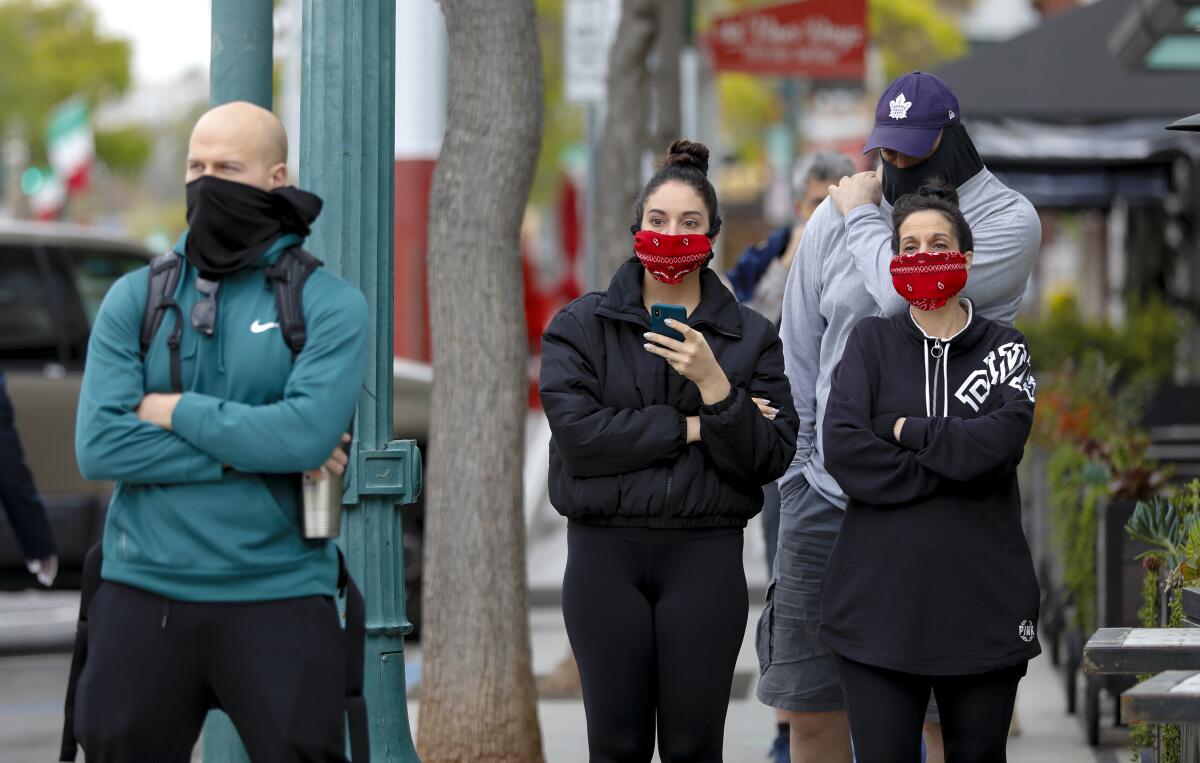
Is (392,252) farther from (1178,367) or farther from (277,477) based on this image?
(1178,367)

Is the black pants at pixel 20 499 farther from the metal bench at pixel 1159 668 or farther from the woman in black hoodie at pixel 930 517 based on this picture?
the metal bench at pixel 1159 668

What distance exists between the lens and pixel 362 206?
5.87 meters

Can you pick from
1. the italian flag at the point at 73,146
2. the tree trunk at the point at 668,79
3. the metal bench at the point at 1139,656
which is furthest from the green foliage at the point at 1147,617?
the italian flag at the point at 73,146

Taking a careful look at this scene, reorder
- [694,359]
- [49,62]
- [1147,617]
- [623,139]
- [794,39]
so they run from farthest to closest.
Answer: [49,62] → [794,39] → [623,139] → [1147,617] → [694,359]

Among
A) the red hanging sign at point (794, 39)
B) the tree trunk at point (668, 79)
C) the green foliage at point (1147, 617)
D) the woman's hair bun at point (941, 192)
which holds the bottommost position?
the green foliage at point (1147, 617)

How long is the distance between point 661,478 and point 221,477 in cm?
121

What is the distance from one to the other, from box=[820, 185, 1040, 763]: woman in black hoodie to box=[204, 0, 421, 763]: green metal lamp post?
→ 165cm

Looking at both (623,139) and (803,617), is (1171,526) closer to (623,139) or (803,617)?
(803,617)

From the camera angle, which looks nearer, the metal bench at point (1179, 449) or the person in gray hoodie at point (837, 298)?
the person in gray hoodie at point (837, 298)

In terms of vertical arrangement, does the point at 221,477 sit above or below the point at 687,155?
below

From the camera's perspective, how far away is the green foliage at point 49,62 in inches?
2014

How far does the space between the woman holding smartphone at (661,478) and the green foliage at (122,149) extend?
56687mm

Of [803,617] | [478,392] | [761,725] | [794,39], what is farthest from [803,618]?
[794,39]

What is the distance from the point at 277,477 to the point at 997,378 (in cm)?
177
